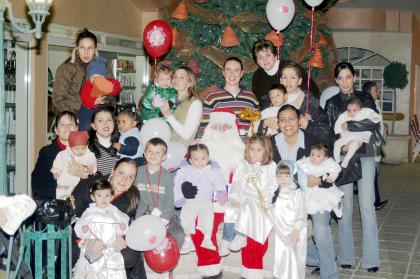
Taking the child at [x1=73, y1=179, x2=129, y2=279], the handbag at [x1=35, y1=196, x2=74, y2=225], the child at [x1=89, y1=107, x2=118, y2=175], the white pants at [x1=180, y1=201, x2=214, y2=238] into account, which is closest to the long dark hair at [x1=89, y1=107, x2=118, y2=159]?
the child at [x1=89, y1=107, x2=118, y2=175]

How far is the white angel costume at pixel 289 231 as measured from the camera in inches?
176

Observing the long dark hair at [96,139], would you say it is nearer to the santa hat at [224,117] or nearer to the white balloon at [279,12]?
the santa hat at [224,117]

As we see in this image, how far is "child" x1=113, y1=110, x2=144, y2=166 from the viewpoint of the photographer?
16.4ft

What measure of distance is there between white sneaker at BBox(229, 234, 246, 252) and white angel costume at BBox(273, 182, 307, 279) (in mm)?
283

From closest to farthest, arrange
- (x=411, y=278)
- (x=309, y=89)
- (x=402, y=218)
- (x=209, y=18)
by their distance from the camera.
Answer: (x=411, y=278) → (x=309, y=89) → (x=209, y=18) → (x=402, y=218)

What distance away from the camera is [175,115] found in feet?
17.0

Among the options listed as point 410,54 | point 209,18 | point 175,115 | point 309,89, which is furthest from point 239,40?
point 410,54

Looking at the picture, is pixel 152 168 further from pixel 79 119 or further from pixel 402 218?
pixel 402 218

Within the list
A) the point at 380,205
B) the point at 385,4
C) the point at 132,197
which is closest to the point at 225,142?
the point at 132,197

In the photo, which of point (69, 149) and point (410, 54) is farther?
point (410, 54)

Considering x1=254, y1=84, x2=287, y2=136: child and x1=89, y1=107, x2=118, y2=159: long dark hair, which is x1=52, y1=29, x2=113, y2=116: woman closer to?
x1=89, y1=107, x2=118, y2=159: long dark hair

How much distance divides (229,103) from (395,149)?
996 cm

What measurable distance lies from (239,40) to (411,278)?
330 cm

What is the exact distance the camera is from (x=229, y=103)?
5.14 meters
